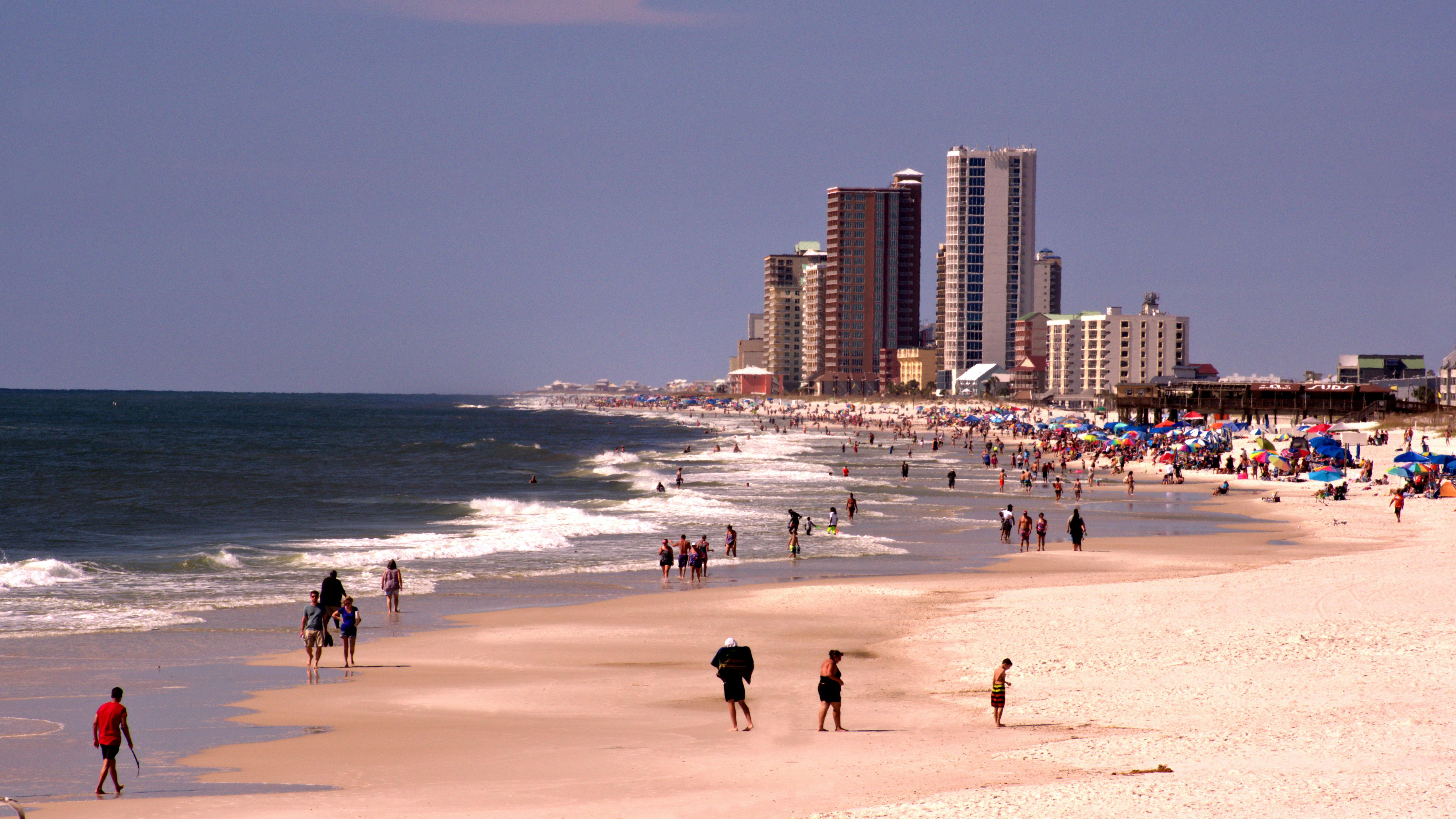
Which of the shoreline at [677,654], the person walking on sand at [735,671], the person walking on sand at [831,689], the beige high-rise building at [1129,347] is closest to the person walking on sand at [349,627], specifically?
the shoreline at [677,654]

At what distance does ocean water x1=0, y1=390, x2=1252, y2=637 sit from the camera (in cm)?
2814

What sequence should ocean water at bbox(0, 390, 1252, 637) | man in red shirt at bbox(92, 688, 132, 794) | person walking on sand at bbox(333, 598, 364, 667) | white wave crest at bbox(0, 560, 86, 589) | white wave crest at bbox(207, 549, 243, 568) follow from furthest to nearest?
white wave crest at bbox(207, 549, 243, 568), ocean water at bbox(0, 390, 1252, 637), white wave crest at bbox(0, 560, 86, 589), person walking on sand at bbox(333, 598, 364, 667), man in red shirt at bbox(92, 688, 132, 794)

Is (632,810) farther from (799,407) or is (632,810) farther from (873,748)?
(799,407)

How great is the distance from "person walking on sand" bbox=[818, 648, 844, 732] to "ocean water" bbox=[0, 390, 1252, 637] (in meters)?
14.2

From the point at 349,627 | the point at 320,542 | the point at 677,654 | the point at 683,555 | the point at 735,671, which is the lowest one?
the point at 677,654

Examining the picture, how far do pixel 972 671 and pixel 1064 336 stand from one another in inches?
7399

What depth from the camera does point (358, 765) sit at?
1320 centimetres

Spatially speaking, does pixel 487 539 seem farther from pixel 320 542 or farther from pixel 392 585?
pixel 392 585

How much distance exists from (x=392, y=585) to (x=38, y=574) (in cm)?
1056

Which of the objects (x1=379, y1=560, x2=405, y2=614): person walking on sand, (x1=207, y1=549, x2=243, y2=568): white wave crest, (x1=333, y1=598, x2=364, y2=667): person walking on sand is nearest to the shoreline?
(x1=333, y1=598, x2=364, y2=667): person walking on sand

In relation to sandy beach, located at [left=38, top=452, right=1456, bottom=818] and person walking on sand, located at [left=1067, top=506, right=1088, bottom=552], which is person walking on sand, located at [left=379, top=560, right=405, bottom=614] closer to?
sandy beach, located at [left=38, top=452, right=1456, bottom=818]

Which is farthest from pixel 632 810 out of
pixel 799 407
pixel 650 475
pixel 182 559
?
pixel 799 407

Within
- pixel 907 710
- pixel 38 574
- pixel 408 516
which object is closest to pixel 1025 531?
pixel 907 710

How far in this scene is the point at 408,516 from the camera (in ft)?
→ 148
